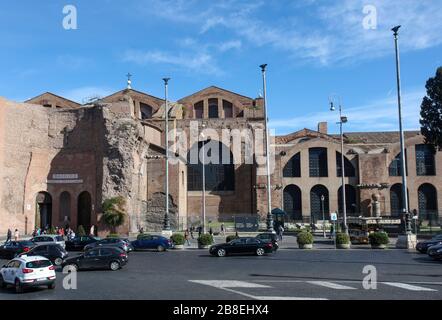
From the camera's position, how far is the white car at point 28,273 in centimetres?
1567

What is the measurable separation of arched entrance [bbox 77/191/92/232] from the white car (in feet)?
107

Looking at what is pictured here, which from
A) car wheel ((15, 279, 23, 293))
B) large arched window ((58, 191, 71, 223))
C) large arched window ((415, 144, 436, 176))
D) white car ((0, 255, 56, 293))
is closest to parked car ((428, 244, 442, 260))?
white car ((0, 255, 56, 293))

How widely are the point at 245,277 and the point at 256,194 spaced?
130ft

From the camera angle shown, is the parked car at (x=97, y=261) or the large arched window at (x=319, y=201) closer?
the parked car at (x=97, y=261)

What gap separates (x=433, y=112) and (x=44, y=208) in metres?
43.6

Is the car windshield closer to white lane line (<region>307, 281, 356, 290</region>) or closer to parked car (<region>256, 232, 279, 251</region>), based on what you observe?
white lane line (<region>307, 281, 356, 290</region>)

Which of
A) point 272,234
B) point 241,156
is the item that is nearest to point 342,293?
point 272,234

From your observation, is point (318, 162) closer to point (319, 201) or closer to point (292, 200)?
point (319, 201)

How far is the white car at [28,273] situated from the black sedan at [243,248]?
41.5ft

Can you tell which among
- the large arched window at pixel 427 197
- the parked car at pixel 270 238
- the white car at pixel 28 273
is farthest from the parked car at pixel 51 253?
the large arched window at pixel 427 197

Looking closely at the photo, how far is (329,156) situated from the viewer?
199 ft

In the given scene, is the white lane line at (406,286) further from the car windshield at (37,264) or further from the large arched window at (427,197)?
the large arched window at (427,197)

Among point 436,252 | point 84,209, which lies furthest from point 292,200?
point 436,252

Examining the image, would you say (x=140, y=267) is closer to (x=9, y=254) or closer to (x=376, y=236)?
(x=9, y=254)
